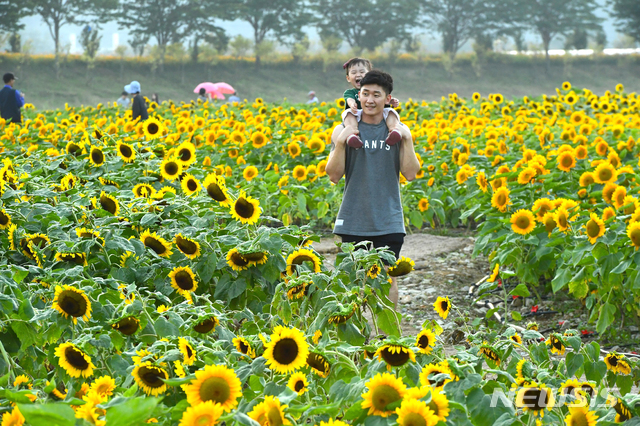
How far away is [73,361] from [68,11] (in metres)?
48.8

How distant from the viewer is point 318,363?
2021 mm

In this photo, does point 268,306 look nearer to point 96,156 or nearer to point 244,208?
point 244,208

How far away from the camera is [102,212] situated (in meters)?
3.91

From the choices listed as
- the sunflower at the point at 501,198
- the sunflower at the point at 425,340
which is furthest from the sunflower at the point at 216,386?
the sunflower at the point at 501,198

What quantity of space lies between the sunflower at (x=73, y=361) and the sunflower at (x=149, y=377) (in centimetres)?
32

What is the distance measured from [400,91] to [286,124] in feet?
123

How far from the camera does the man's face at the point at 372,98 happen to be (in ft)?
13.1

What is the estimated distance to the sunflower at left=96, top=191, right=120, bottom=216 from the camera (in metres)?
3.93

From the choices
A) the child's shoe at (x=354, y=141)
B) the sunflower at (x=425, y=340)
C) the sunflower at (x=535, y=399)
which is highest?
the child's shoe at (x=354, y=141)

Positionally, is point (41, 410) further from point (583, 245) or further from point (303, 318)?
point (583, 245)

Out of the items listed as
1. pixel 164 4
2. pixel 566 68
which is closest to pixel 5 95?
pixel 164 4

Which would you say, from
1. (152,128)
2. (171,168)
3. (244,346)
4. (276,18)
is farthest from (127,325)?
(276,18)

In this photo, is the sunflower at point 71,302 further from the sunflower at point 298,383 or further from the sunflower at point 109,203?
the sunflower at point 109,203

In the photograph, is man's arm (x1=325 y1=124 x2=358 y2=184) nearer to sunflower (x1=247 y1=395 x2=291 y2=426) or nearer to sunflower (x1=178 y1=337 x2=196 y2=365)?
sunflower (x1=178 y1=337 x2=196 y2=365)
